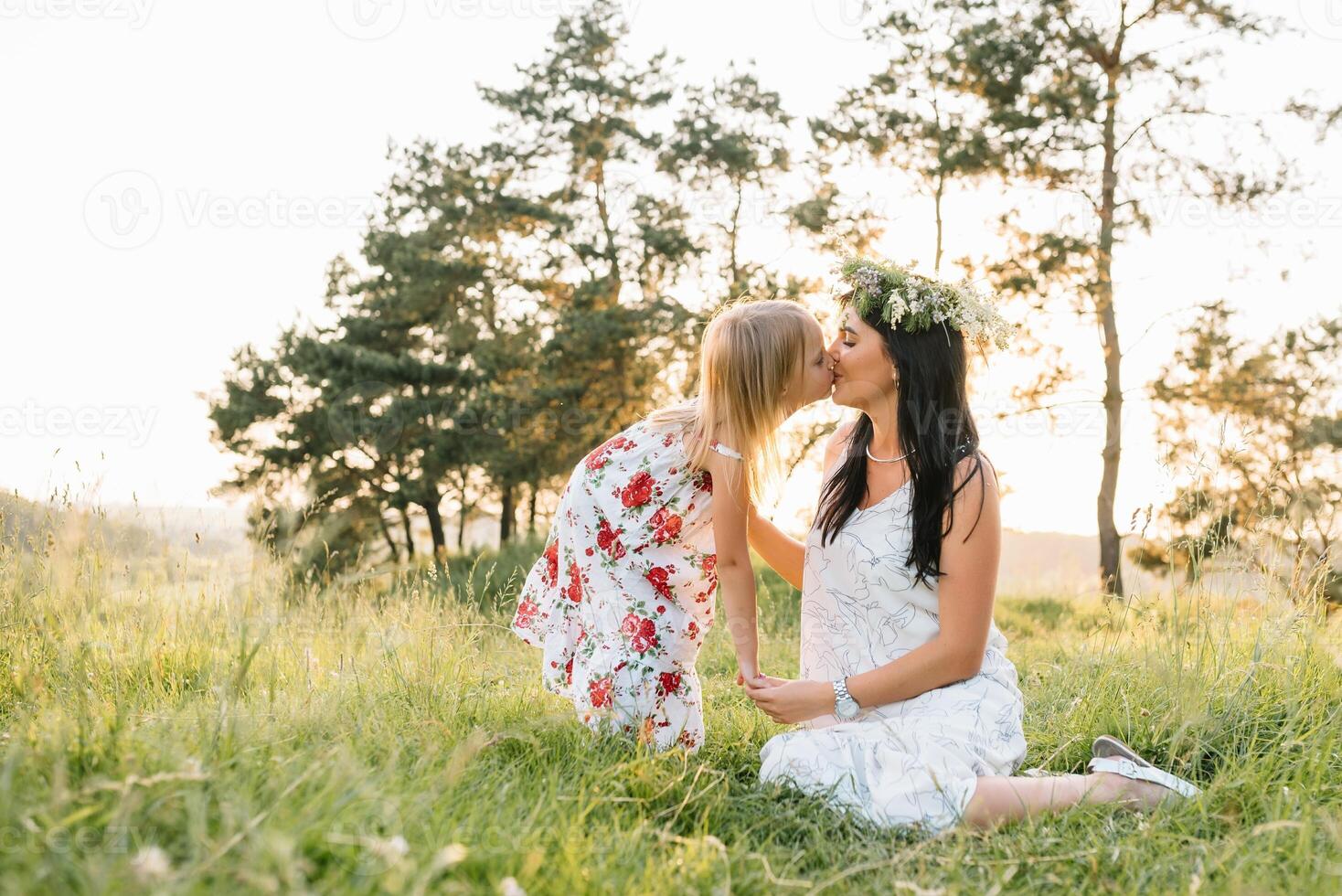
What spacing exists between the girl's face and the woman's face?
0.04m

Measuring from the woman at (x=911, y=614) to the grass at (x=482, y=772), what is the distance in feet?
0.39

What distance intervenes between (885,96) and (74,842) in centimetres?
1406

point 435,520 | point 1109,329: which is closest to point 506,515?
point 435,520

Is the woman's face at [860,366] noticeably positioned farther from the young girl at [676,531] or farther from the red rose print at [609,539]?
the red rose print at [609,539]

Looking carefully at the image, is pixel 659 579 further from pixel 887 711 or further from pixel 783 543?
pixel 887 711

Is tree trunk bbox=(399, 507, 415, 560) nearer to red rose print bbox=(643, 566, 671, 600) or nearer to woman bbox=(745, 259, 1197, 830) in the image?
red rose print bbox=(643, 566, 671, 600)

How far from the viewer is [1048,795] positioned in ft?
8.61

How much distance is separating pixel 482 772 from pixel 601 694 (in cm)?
56

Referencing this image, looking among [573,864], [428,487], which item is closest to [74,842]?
[573,864]

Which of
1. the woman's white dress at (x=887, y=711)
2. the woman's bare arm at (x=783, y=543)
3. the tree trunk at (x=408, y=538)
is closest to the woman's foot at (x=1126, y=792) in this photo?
the woman's white dress at (x=887, y=711)

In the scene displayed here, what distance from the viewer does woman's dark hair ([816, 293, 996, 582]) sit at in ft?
9.32

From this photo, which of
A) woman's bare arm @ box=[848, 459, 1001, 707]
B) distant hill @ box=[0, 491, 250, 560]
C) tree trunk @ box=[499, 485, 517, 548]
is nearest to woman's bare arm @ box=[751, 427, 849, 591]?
woman's bare arm @ box=[848, 459, 1001, 707]

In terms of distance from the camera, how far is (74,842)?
5.24ft

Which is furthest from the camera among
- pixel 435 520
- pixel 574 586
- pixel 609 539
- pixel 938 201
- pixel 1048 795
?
pixel 435 520
